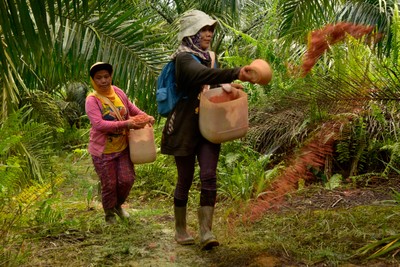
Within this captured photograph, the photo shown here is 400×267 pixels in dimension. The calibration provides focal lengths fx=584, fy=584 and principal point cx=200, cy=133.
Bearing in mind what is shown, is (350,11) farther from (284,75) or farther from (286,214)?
(286,214)

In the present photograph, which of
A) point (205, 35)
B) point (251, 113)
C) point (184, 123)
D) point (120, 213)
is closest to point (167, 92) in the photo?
point (184, 123)

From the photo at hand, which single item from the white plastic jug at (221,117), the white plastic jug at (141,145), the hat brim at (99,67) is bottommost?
the white plastic jug at (141,145)

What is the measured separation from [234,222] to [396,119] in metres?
2.00

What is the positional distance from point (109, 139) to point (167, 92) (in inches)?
43.3

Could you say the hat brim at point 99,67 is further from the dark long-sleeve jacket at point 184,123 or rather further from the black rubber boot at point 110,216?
the black rubber boot at point 110,216

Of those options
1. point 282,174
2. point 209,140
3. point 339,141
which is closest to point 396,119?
point 339,141

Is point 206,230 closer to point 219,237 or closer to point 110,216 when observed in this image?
point 219,237

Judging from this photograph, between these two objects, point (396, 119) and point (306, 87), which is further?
point (396, 119)

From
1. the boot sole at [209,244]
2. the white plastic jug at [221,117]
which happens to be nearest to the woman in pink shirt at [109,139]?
the white plastic jug at [221,117]

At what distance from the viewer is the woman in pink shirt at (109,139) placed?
16.0ft

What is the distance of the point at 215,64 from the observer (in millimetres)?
4266

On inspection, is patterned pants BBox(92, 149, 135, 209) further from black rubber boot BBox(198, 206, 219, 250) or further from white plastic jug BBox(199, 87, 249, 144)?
white plastic jug BBox(199, 87, 249, 144)

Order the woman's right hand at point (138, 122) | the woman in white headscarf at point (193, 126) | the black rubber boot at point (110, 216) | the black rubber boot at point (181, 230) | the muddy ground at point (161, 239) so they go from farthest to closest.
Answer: the black rubber boot at point (110, 216) < the woman's right hand at point (138, 122) < the black rubber boot at point (181, 230) < the woman in white headscarf at point (193, 126) < the muddy ground at point (161, 239)

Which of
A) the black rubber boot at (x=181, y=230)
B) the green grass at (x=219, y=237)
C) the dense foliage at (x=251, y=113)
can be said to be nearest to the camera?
the green grass at (x=219, y=237)
